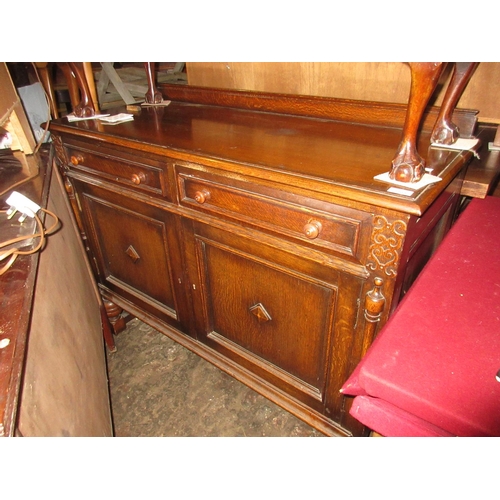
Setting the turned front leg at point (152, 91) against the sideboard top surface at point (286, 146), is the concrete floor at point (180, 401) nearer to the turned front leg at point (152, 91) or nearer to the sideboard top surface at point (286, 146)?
the sideboard top surface at point (286, 146)

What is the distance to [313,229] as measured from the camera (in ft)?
2.52

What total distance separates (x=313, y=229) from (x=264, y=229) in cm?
15

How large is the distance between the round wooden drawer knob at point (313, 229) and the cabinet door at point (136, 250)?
476 millimetres

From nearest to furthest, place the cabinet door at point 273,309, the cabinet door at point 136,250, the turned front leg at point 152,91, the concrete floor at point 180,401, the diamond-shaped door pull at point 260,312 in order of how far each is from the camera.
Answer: the cabinet door at point 273,309
the diamond-shaped door pull at point 260,312
the cabinet door at point 136,250
the concrete floor at point 180,401
the turned front leg at point 152,91

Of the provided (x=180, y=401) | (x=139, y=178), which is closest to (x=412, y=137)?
(x=139, y=178)

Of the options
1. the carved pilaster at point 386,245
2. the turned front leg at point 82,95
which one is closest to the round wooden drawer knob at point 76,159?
the turned front leg at point 82,95

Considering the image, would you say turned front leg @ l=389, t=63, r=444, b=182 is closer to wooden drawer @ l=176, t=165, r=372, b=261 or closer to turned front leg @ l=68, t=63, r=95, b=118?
wooden drawer @ l=176, t=165, r=372, b=261

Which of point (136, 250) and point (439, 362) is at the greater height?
point (439, 362)

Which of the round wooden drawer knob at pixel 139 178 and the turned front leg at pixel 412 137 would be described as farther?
the round wooden drawer knob at pixel 139 178

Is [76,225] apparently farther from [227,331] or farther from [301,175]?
[301,175]

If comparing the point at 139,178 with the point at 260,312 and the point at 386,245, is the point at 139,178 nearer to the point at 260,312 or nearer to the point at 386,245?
the point at 260,312

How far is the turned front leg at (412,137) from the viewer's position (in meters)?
0.64

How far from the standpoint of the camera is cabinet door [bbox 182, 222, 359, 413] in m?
0.87

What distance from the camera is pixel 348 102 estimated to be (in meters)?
1.10
